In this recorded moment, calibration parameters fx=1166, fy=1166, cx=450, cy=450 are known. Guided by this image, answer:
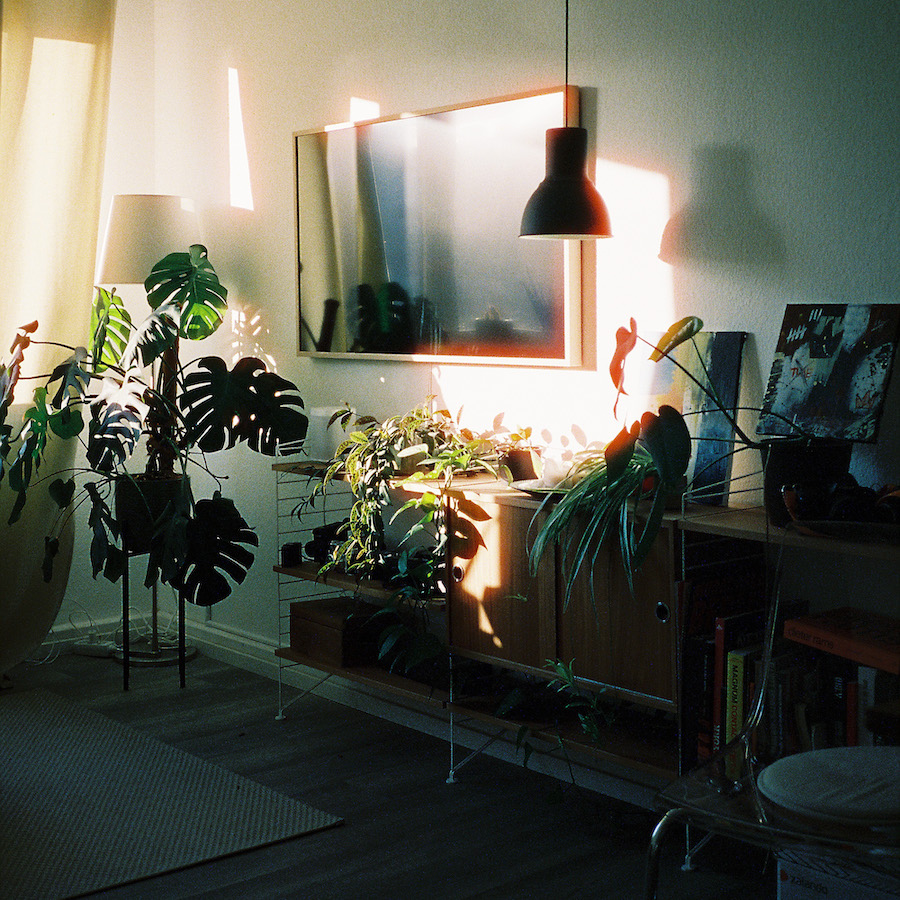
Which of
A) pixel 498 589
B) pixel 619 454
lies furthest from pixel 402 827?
pixel 619 454

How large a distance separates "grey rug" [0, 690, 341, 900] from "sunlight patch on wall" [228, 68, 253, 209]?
1.86 metres

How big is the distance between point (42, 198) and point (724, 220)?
8.40ft

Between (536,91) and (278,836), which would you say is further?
(536,91)

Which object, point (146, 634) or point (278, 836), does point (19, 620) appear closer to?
point (146, 634)

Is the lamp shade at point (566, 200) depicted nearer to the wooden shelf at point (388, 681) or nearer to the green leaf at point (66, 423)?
the wooden shelf at point (388, 681)

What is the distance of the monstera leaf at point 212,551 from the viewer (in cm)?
369

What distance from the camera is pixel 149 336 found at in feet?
12.1

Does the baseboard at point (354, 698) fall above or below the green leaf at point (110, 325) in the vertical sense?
below

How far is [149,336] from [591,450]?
1.53 meters

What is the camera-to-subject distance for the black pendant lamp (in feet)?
8.87

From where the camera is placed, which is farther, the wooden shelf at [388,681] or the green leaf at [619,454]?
the wooden shelf at [388,681]

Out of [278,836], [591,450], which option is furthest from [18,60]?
[278,836]

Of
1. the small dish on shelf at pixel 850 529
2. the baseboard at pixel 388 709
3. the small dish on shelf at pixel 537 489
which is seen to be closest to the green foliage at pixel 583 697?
the baseboard at pixel 388 709

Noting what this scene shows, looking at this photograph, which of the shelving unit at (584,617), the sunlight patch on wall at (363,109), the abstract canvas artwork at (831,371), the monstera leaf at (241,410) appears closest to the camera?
the abstract canvas artwork at (831,371)
